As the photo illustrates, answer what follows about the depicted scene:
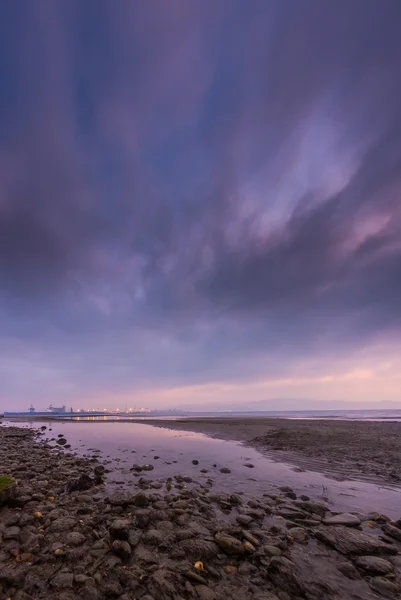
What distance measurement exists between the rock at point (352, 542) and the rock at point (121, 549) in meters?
4.82

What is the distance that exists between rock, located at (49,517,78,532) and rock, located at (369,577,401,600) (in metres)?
7.05

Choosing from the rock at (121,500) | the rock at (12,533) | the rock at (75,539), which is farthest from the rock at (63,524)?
the rock at (121,500)

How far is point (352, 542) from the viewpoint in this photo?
691 centimetres

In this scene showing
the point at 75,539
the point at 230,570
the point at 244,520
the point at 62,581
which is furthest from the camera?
the point at 244,520

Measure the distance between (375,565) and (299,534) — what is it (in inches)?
75.7

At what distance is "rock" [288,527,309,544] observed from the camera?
23.7ft

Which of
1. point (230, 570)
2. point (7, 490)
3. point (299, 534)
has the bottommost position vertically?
point (299, 534)

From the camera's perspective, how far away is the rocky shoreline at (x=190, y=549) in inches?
202

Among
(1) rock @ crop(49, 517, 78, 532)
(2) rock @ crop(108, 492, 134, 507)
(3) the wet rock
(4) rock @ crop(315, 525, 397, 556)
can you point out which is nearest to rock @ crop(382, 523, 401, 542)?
(4) rock @ crop(315, 525, 397, 556)

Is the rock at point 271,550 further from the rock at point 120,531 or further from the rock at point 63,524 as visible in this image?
the rock at point 63,524

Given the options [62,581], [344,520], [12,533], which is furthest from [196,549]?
[344,520]

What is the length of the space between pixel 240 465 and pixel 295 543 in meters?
10.5

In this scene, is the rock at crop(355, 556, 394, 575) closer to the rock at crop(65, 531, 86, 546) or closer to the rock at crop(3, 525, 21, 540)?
the rock at crop(65, 531, 86, 546)

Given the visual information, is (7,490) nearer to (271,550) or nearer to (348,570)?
(271,550)
